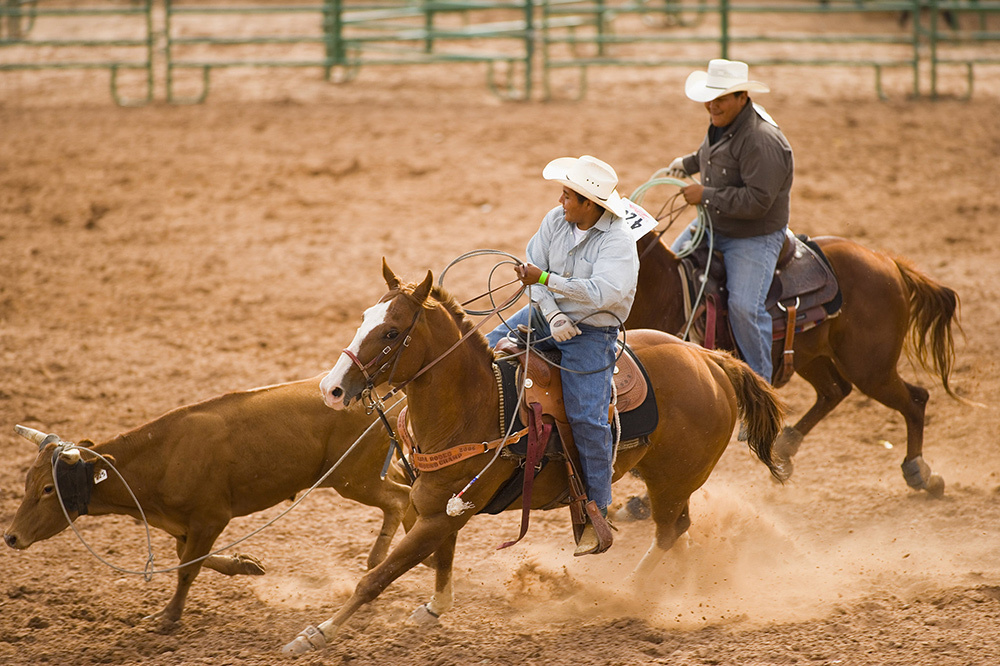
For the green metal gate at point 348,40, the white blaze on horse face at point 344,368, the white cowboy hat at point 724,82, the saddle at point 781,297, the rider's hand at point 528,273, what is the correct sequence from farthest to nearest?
1. the green metal gate at point 348,40
2. the saddle at point 781,297
3. the white cowboy hat at point 724,82
4. the rider's hand at point 528,273
5. the white blaze on horse face at point 344,368

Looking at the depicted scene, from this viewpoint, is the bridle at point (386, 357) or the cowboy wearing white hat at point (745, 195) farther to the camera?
the cowboy wearing white hat at point (745, 195)

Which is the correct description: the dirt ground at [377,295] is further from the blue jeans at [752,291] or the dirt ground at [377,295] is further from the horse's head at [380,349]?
the horse's head at [380,349]

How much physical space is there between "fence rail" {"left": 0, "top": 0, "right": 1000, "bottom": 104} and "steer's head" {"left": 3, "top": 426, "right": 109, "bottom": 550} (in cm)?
1160

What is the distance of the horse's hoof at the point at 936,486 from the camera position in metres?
6.71

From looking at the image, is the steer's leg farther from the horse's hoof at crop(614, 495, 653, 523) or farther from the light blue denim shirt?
the horse's hoof at crop(614, 495, 653, 523)

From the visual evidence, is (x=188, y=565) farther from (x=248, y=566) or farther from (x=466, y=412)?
(x=466, y=412)

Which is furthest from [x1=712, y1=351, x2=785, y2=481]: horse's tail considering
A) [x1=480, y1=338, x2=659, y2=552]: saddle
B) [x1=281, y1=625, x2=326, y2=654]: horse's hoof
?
[x1=281, y1=625, x2=326, y2=654]: horse's hoof

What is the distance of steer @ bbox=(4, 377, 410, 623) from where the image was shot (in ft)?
17.7

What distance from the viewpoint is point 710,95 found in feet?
21.0

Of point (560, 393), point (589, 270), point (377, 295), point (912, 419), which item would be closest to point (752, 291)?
point (912, 419)

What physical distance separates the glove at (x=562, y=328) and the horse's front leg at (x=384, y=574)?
40.9 inches

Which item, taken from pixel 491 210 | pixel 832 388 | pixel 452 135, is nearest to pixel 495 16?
pixel 452 135

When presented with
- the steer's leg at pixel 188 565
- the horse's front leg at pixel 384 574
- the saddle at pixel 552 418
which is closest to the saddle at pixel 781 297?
the saddle at pixel 552 418

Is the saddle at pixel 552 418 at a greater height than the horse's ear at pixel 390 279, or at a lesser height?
lesser
